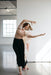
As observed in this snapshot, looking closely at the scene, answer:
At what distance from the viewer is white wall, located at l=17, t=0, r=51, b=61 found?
6.13 meters

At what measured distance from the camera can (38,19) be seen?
6.17m

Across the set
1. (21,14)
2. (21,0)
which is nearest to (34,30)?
(21,14)

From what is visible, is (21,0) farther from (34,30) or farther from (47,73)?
(47,73)

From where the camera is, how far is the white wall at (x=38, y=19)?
6.13 metres

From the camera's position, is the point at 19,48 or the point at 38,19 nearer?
the point at 19,48

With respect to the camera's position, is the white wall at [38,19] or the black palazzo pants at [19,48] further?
the white wall at [38,19]

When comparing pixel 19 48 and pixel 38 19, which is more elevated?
pixel 38 19

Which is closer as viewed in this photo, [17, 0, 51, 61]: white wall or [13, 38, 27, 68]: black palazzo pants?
[13, 38, 27, 68]: black palazzo pants

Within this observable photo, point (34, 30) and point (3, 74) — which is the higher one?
point (34, 30)

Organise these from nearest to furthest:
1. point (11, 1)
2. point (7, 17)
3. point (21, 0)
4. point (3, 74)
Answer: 1. point (3, 74)
2. point (21, 0)
3. point (11, 1)
4. point (7, 17)

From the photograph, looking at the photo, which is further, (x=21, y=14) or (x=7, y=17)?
(x=7, y=17)

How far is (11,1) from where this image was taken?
8.96 meters

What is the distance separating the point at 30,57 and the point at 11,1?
157 inches

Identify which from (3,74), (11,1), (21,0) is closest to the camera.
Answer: (3,74)
